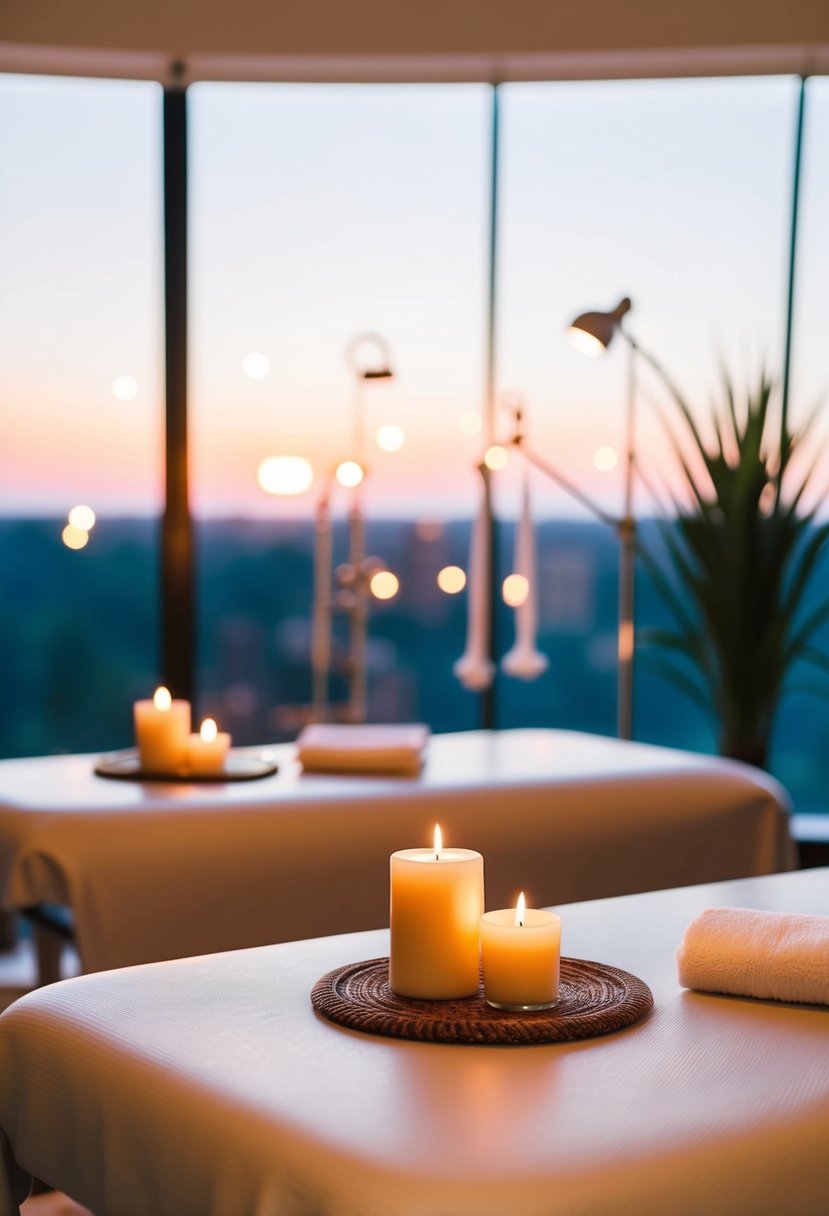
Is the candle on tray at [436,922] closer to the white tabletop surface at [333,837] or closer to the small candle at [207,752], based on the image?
the white tabletop surface at [333,837]

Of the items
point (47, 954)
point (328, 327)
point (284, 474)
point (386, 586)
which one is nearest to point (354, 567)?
point (284, 474)

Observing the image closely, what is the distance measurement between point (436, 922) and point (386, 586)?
3030 millimetres

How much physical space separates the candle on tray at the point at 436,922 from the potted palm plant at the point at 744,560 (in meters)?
2.66

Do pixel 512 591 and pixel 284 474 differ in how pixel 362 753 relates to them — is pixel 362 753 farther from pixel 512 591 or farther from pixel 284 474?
pixel 512 591

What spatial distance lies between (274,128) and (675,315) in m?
1.27

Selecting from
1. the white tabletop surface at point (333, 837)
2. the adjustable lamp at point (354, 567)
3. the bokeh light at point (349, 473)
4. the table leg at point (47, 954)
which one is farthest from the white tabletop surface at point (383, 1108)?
the adjustable lamp at point (354, 567)

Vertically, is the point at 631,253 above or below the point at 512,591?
above

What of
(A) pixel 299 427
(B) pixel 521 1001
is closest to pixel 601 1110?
(B) pixel 521 1001

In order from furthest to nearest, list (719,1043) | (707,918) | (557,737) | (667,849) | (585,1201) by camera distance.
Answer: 1. (557,737)
2. (667,849)
3. (707,918)
4. (719,1043)
5. (585,1201)

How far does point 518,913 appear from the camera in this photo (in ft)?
3.96

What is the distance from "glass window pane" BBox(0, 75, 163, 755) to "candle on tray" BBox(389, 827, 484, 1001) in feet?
10.1

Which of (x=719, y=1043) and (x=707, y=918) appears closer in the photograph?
(x=719, y=1043)

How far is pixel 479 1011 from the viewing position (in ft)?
3.96

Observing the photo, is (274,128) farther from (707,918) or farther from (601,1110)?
(601,1110)
